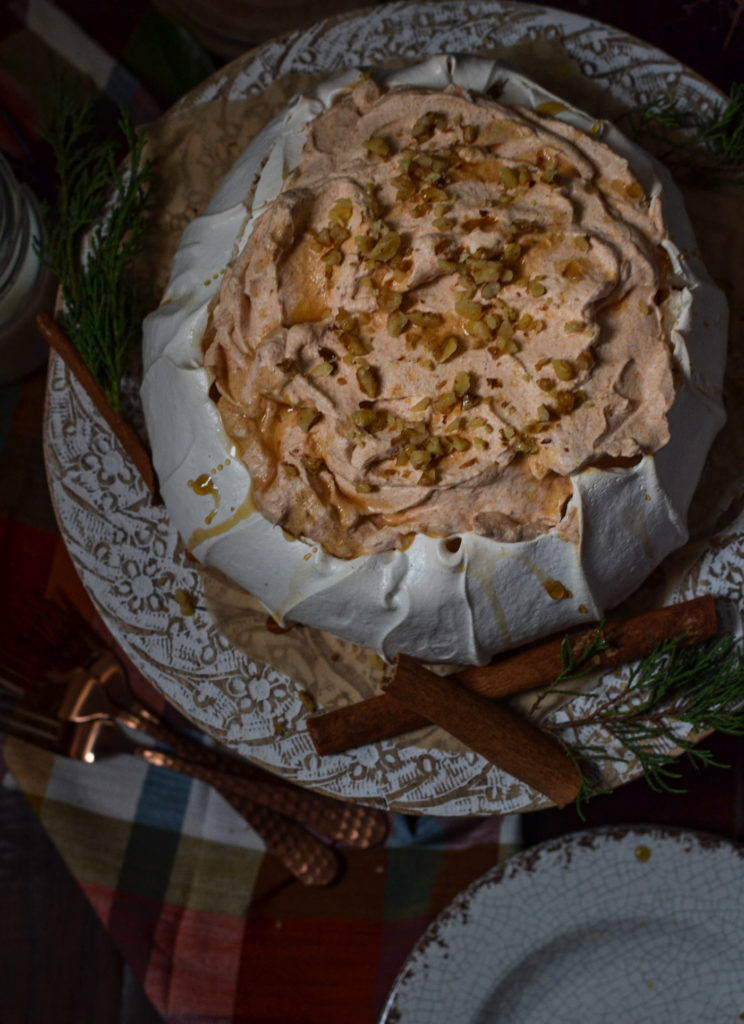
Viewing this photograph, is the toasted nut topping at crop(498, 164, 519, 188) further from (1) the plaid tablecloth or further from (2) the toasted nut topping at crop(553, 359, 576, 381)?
(1) the plaid tablecloth

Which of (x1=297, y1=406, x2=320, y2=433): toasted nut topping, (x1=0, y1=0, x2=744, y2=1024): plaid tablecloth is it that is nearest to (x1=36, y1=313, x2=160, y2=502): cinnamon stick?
(x1=0, y1=0, x2=744, y2=1024): plaid tablecloth

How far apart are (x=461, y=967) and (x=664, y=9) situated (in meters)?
1.82

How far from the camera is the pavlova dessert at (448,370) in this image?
1.36 meters

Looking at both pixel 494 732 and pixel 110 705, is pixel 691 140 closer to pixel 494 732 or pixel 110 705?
pixel 494 732

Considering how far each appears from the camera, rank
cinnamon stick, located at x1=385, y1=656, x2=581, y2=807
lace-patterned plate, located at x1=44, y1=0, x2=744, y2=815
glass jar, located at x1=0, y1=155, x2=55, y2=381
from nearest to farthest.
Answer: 1. cinnamon stick, located at x1=385, y1=656, x2=581, y2=807
2. lace-patterned plate, located at x1=44, y1=0, x2=744, y2=815
3. glass jar, located at x1=0, y1=155, x2=55, y2=381

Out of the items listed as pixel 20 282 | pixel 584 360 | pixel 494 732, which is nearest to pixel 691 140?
pixel 584 360

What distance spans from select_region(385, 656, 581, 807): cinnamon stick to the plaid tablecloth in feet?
0.97

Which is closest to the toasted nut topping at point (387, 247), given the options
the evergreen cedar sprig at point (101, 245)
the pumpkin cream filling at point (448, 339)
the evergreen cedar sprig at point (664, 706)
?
the pumpkin cream filling at point (448, 339)

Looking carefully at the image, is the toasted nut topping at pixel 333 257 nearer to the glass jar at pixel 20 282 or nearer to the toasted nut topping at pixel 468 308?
the toasted nut topping at pixel 468 308

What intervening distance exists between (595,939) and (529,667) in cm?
56

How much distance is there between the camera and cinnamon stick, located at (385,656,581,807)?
5.02 ft

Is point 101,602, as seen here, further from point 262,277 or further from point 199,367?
point 262,277

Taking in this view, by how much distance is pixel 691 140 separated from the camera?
66.6 inches

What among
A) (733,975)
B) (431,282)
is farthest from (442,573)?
(733,975)
